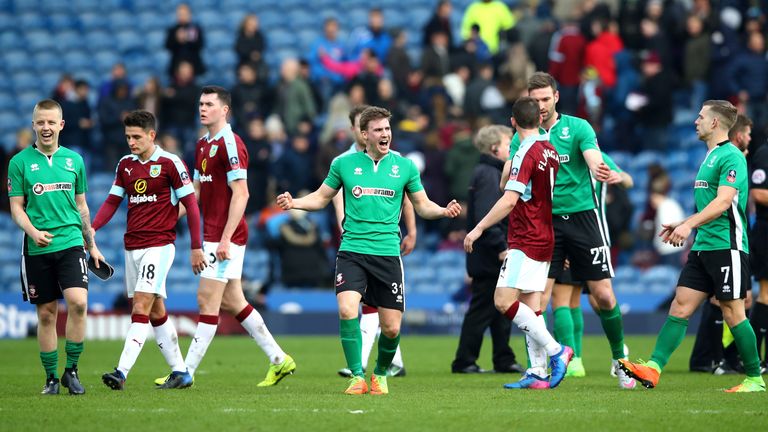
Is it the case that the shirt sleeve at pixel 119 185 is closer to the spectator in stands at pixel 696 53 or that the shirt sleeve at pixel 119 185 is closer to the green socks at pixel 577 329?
the green socks at pixel 577 329

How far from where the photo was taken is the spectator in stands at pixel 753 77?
70.5 ft

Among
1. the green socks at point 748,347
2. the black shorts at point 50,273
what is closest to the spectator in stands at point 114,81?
the black shorts at point 50,273

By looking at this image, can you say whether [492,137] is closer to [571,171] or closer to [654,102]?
[571,171]

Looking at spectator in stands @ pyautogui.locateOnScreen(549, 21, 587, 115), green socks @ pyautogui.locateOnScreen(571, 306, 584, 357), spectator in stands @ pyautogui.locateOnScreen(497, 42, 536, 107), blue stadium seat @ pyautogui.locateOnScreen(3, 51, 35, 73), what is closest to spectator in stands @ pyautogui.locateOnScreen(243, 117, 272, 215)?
spectator in stands @ pyautogui.locateOnScreen(497, 42, 536, 107)

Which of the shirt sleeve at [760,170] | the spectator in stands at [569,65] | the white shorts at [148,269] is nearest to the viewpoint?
the white shorts at [148,269]

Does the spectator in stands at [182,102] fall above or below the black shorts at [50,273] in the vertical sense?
above

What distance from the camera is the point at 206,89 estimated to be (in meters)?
11.4

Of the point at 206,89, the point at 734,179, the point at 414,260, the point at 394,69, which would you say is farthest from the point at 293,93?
the point at 734,179

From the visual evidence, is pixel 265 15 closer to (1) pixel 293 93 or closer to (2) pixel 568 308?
(1) pixel 293 93

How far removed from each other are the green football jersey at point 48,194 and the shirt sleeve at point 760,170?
21.7ft

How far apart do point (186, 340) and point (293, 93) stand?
6.49 meters

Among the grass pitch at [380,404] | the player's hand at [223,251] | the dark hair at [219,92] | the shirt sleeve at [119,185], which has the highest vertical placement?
the dark hair at [219,92]

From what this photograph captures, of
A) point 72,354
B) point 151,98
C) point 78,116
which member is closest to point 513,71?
point 151,98

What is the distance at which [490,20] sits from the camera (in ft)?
81.9
